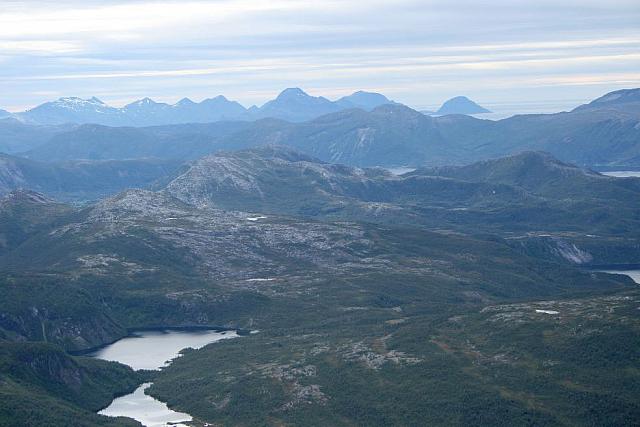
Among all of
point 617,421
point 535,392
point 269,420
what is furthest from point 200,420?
point 617,421

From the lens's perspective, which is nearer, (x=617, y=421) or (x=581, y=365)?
(x=617, y=421)

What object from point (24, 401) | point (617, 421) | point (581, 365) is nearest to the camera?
point (617, 421)

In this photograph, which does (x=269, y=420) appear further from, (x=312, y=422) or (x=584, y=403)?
(x=584, y=403)

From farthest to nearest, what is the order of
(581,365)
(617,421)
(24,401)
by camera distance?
(581,365) → (24,401) → (617,421)

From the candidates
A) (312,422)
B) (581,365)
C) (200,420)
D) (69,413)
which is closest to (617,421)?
(581,365)

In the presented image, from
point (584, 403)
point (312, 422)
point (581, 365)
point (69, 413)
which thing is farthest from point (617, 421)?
point (69, 413)

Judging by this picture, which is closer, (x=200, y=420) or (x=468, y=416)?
(x=468, y=416)

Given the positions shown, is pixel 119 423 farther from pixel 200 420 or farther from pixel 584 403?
pixel 584 403
